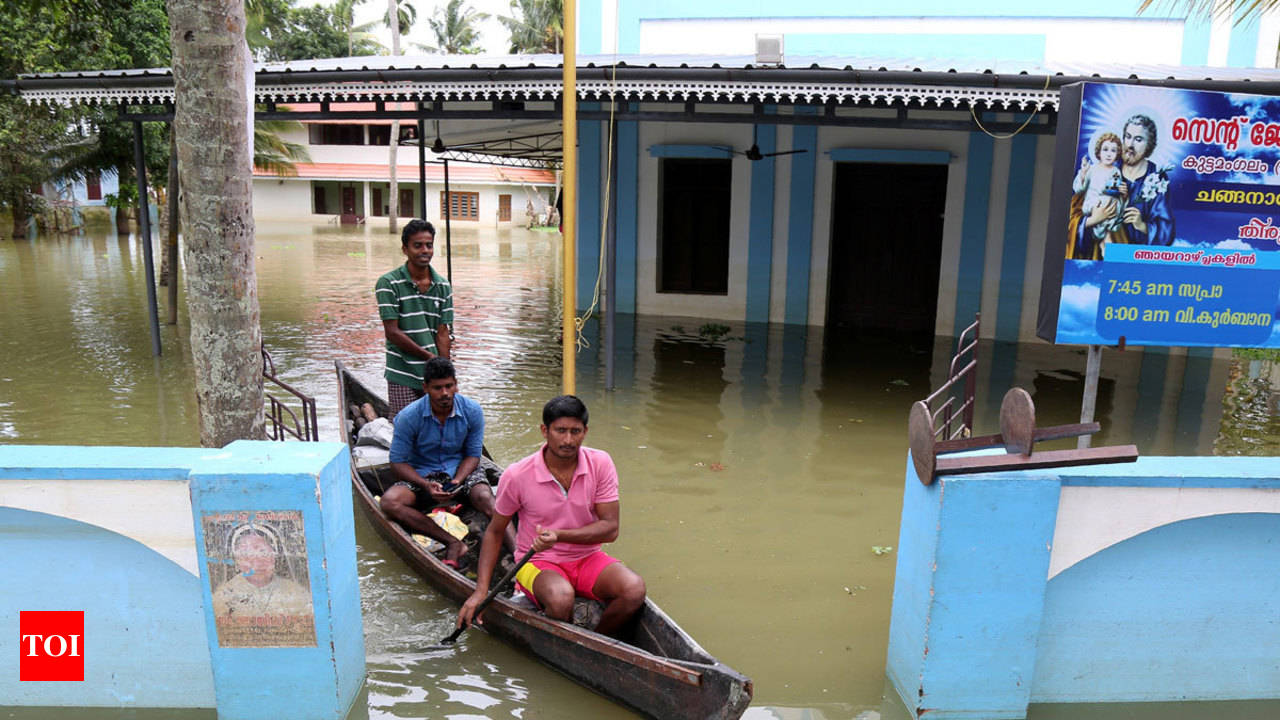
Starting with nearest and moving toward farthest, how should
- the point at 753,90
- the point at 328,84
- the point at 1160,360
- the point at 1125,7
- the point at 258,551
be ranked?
the point at 258,551 → the point at 753,90 → the point at 328,84 → the point at 1160,360 → the point at 1125,7

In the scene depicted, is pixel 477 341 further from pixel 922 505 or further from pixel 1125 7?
pixel 1125 7

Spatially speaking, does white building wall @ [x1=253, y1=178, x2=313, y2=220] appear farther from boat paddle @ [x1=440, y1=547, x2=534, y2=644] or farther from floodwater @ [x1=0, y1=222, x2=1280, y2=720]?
boat paddle @ [x1=440, y1=547, x2=534, y2=644]

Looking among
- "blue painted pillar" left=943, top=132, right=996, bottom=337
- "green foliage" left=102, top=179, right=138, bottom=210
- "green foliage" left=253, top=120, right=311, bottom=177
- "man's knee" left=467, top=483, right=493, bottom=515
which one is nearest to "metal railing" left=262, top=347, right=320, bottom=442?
"man's knee" left=467, top=483, right=493, bottom=515

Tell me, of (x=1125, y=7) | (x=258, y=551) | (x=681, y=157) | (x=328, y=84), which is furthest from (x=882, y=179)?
(x=258, y=551)

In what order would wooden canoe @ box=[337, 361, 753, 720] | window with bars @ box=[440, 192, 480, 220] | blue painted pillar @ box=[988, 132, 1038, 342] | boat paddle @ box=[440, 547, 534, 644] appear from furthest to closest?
1. window with bars @ box=[440, 192, 480, 220]
2. blue painted pillar @ box=[988, 132, 1038, 342]
3. boat paddle @ box=[440, 547, 534, 644]
4. wooden canoe @ box=[337, 361, 753, 720]

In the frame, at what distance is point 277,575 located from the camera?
3.46 metres

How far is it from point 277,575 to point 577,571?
1348 mm

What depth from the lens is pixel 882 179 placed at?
13.2 metres

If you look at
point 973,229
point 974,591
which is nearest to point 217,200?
point 974,591

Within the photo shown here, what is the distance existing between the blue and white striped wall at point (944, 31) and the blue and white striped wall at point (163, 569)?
10591 mm

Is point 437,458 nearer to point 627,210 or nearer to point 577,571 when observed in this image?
point 577,571

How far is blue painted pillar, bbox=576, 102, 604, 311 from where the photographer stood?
1347 cm

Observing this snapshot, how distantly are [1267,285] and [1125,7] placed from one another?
383 inches

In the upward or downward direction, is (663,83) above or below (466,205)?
above
